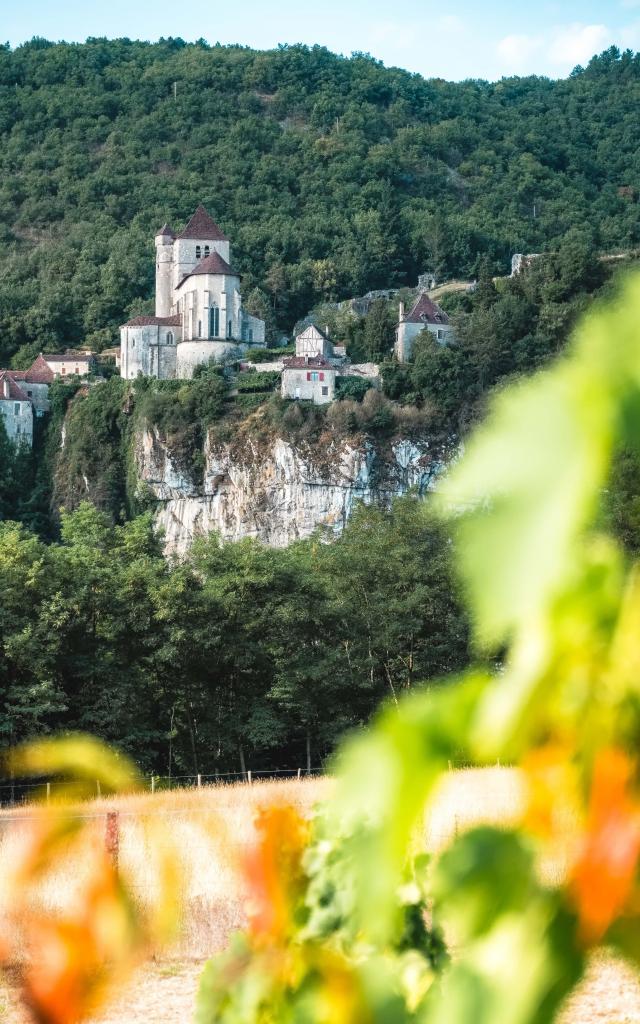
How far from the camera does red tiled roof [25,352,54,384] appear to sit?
7544cm

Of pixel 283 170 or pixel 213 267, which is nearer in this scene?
pixel 213 267

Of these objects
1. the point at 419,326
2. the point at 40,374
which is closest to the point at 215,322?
the point at 419,326

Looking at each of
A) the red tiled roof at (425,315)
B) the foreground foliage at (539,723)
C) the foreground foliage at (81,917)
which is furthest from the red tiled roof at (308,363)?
the foreground foliage at (539,723)

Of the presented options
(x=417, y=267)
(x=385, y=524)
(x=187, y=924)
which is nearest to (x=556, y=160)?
(x=417, y=267)

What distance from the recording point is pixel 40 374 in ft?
250

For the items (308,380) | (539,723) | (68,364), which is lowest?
(68,364)

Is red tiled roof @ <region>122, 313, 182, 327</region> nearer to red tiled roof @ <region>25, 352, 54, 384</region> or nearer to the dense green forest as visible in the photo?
red tiled roof @ <region>25, 352, 54, 384</region>

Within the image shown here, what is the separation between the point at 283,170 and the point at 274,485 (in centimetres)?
6110

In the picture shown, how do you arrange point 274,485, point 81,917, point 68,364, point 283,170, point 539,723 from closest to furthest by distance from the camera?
point 539,723, point 81,917, point 274,485, point 68,364, point 283,170

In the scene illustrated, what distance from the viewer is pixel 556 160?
130125 mm

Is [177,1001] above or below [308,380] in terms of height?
above

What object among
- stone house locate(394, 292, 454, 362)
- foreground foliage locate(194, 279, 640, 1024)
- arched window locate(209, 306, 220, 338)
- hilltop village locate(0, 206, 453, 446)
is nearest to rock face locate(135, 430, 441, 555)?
hilltop village locate(0, 206, 453, 446)

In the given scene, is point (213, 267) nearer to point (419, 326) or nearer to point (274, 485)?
point (419, 326)

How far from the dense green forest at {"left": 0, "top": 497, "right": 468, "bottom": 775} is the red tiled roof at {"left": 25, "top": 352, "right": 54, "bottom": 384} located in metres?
40.8
